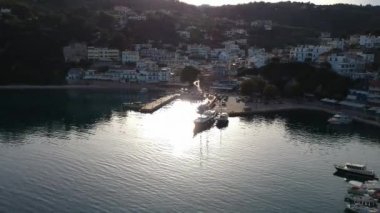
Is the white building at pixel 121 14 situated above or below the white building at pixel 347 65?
above

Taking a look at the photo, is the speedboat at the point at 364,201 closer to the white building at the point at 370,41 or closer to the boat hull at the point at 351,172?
the boat hull at the point at 351,172

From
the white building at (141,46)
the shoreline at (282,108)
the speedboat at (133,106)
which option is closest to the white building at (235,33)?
the white building at (141,46)

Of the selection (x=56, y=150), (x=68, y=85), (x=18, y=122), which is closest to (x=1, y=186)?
(x=56, y=150)

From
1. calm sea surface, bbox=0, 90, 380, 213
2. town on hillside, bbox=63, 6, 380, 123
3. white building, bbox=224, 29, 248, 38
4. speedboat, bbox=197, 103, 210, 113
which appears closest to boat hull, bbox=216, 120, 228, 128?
calm sea surface, bbox=0, 90, 380, 213

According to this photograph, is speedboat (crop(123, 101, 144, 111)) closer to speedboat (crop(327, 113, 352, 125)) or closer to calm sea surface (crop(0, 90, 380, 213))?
calm sea surface (crop(0, 90, 380, 213))

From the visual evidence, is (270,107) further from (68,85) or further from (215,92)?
(68,85)
